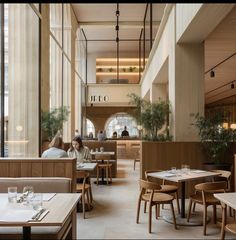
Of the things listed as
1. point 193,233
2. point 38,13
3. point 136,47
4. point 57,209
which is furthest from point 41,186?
point 136,47

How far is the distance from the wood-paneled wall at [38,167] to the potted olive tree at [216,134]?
3134mm

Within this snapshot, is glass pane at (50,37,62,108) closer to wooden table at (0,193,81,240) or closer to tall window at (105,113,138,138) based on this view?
wooden table at (0,193,81,240)

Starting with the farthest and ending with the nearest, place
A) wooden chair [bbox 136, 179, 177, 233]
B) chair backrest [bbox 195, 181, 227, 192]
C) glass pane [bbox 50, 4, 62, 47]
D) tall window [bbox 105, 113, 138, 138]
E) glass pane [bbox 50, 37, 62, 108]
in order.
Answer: tall window [bbox 105, 113, 138, 138]
glass pane [bbox 50, 4, 62, 47]
glass pane [bbox 50, 37, 62, 108]
wooden chair [bbox 136, 179, 177, 233]
chair backrest [bbox 195, 181, 227, 192]

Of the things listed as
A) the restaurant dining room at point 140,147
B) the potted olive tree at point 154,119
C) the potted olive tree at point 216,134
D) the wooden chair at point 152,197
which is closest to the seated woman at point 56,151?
the restaurant dining room at point 140,147

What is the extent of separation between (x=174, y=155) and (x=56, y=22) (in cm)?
719

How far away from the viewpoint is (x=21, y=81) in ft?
26.7

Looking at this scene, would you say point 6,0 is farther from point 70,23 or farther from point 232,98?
point 232,98

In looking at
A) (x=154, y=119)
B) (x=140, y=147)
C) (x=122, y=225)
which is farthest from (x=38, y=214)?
(x=154, y=119)

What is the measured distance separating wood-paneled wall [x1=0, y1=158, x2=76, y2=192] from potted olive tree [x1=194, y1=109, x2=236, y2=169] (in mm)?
3134

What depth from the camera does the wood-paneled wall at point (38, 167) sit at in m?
4.85

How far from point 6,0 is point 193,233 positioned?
13.6 feet

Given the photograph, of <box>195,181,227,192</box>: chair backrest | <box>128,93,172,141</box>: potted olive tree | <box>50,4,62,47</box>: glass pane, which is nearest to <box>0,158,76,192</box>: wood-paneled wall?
<box>195,181,227,192</box>: chair backrest

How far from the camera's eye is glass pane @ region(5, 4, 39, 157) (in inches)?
300

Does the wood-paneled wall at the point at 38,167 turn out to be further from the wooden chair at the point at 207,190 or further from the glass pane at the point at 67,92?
the glass pane at the point at 67,92
